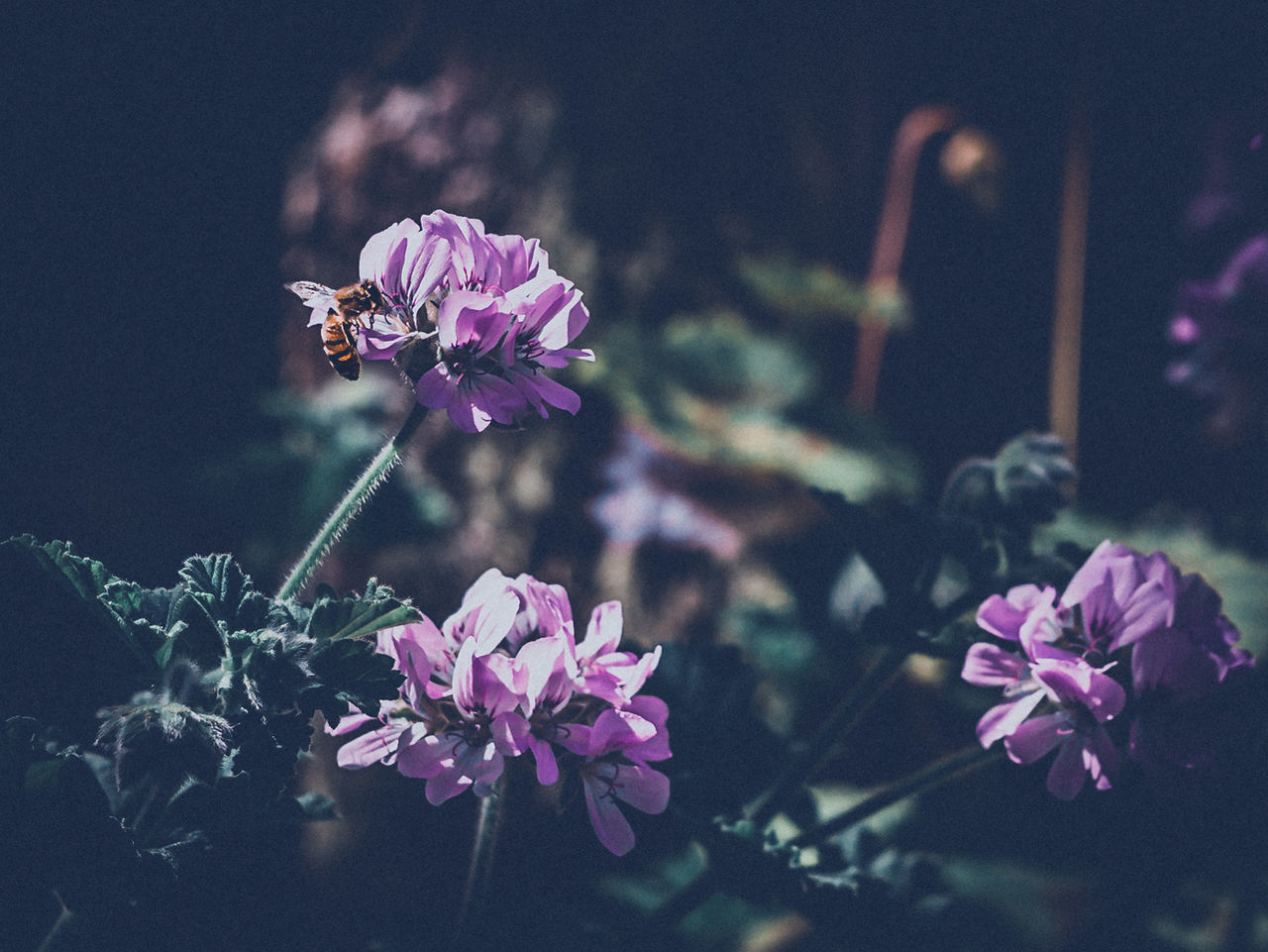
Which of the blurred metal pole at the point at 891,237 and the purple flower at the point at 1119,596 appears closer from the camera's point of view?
the purple flower at the point at 1119,596

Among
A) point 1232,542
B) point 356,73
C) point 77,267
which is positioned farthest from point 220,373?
point 1232,542

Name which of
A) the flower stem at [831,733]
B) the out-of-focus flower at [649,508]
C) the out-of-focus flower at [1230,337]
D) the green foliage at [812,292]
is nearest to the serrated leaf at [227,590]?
the flower stem at [831,733]

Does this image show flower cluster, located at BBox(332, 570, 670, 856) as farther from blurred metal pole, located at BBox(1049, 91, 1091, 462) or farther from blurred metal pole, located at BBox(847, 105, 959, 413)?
blurred metal pole, located at BBox(847, 105, 959, 413)

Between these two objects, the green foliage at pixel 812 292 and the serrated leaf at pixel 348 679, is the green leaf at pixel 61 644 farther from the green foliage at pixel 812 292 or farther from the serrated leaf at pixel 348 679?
the green foliage at pixel 812 292

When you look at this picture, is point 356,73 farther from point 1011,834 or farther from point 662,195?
point 1011,834

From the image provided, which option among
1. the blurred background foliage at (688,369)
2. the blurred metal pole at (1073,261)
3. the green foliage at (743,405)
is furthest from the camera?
the green foliage at (743,405)

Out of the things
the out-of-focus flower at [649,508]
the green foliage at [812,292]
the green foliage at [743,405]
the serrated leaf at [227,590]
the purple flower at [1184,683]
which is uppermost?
the green foliage at [812,292]

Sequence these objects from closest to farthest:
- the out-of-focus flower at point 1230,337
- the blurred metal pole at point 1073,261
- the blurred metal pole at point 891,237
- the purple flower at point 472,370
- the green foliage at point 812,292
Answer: the purple flower at point 472,370, the out-of-focus flower at point 1230,337, the blurred metal pole at point 1073,261, the green foliage at point 812,292, the blurred metal pole at point 891,237
